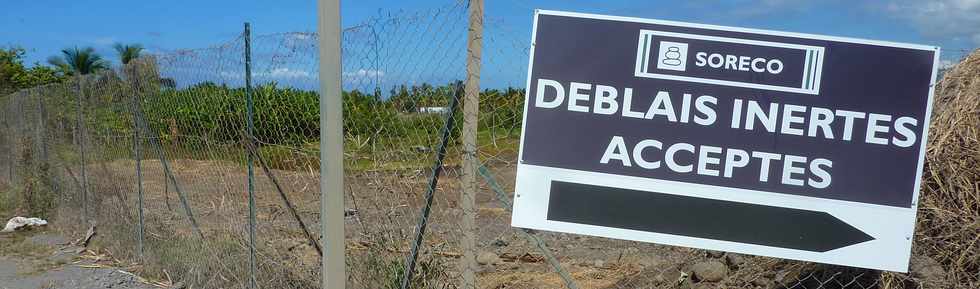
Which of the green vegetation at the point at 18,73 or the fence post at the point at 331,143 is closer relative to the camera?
the fence post at the point at 331,143

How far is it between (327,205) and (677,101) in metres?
1.61

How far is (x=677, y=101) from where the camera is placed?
3.04 metres

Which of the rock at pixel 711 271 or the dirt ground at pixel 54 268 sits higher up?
the rock at pixel 711 271

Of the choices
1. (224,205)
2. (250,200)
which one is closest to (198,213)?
(224,205)

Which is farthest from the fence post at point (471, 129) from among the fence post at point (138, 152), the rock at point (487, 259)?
the fence post at point (138, 152)

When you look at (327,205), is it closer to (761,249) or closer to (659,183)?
(659,183)

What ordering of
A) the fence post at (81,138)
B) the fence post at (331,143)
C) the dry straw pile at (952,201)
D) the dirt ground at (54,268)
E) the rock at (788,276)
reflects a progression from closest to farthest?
the dry straw pile at (952,201) → the fence post at (331,143) → the rock at (788,276) → the dirt ground at (54,268) → the fence post at (81,138)

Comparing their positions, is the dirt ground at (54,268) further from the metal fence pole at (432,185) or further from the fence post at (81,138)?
the metal fence pole at (432,185)

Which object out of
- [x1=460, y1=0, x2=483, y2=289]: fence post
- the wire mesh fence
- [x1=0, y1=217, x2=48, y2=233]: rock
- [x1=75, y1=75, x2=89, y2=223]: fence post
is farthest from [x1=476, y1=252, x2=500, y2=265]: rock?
[x1=0, y1=217, x2=48, y2=233]: rock

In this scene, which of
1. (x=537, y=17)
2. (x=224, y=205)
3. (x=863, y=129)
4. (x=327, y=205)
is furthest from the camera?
(x=224, y=205)

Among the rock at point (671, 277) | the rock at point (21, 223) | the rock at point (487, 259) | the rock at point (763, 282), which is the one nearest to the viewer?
the rock at point (763, 282)

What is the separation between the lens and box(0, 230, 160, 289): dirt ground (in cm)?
664

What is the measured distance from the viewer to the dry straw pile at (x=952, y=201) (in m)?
3.28

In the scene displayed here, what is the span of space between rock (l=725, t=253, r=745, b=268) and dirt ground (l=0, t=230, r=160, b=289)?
4447 mm
